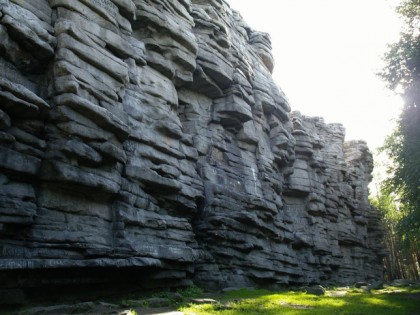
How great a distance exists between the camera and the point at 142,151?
51.4 feet

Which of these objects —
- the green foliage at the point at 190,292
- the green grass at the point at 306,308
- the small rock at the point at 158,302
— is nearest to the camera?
the green grass at the point at 306,308

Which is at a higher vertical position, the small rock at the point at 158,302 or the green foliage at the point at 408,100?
the green foliage at the point at 408,100

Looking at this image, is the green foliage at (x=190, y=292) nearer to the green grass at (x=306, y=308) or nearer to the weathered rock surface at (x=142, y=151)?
the weathered rock surface at (x=142, y=151)

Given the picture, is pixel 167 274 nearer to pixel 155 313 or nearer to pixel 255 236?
pixel 155 313

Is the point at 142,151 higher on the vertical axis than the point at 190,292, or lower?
higher

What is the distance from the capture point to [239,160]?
937 inches

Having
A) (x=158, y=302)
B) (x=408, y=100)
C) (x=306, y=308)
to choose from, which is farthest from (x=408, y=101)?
(x=158, y=302)

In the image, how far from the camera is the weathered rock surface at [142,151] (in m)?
11.2

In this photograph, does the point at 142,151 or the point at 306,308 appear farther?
the point at 142,151

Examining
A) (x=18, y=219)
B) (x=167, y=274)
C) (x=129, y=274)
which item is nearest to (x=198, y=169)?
(x=167, y=274)

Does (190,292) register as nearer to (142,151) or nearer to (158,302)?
(158,302)

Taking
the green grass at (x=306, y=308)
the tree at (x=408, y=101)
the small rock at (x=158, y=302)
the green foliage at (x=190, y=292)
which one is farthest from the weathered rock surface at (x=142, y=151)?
the tree at (x=408, y=101)

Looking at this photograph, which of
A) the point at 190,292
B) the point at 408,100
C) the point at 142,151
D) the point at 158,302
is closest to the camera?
the point at 158,302

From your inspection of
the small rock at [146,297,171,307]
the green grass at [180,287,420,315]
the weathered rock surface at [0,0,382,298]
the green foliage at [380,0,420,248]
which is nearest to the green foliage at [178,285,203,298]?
the weathered rock surface at [0,0,382,298]
